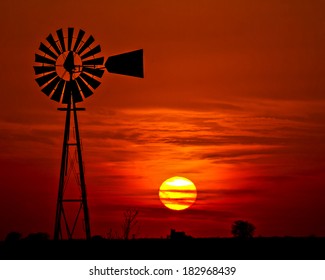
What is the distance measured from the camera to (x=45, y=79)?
2966 cm

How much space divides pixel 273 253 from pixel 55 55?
35.7 ft

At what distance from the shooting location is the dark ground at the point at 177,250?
2320 centimetres

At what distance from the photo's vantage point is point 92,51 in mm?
29312

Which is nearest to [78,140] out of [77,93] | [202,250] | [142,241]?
[77,93]

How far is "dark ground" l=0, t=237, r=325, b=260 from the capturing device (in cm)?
2320

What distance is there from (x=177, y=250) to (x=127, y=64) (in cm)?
772

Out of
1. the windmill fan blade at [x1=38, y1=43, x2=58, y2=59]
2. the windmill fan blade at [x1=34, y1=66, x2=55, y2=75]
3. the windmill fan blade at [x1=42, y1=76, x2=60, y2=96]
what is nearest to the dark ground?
the windmill fan blade at [x1=42, y1=76, x2=60, y2=96]

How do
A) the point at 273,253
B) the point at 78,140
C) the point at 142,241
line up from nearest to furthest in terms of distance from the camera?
1. the point at 273,253
2. the point at 142,241
3. the point at 78,140

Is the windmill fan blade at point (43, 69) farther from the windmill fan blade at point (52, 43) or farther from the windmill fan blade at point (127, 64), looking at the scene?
the windmill fan blade at point (127, 64)

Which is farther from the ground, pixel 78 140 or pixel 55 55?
pixel 55 55

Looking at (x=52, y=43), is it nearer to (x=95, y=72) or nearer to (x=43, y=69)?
(x=43, y=69)

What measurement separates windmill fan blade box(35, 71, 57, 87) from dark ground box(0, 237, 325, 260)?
261 inches

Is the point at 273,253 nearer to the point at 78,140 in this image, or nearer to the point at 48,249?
the point at 48,249

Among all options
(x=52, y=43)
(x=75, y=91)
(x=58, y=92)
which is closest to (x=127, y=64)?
(x=75, y=91)
